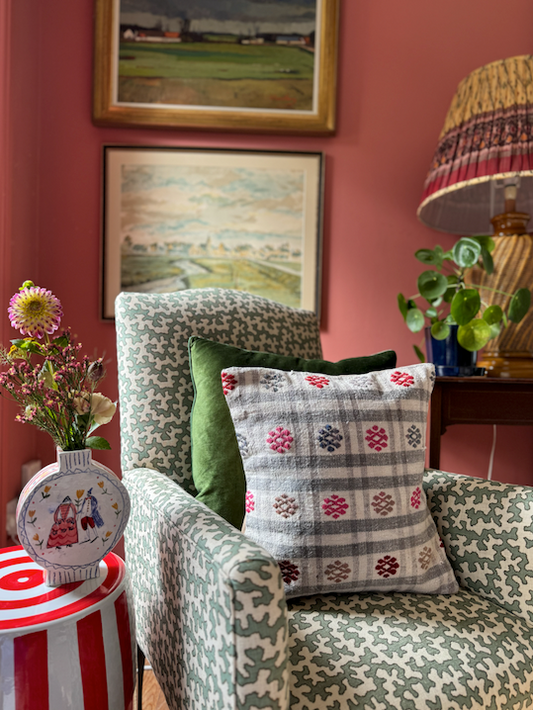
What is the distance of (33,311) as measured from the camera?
85 centimetres

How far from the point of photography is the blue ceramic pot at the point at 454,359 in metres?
1.47

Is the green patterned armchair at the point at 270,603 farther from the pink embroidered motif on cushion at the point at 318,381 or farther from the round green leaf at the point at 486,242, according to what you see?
the round green leaf at the point at 486,242

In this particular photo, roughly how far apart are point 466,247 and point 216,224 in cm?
83

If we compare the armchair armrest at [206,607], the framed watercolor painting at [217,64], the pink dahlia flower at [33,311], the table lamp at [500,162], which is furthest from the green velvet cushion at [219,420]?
the framed watercolor painting at [217,64]

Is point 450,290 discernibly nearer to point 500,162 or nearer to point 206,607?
point 500,162

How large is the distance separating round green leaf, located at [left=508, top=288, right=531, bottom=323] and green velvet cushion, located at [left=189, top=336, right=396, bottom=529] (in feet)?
2.05

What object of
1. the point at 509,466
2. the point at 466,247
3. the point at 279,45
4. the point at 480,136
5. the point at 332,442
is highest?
the point at 279,45

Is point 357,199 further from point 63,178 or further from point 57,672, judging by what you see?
point 57,672

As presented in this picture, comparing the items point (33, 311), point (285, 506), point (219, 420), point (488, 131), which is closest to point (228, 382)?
point (219, 420)

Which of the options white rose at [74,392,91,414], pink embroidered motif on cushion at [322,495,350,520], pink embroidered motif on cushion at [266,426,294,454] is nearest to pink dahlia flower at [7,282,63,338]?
white rose at [74,392,91,414]

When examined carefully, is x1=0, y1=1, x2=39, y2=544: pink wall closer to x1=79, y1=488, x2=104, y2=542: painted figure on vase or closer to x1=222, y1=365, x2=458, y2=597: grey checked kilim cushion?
x1=79, y1=488, x2=104, y2=542: painted figure on vase

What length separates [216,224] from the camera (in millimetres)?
1807

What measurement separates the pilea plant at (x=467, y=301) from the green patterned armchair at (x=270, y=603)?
52 centimetres

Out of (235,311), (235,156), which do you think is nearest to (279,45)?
(235,156)
